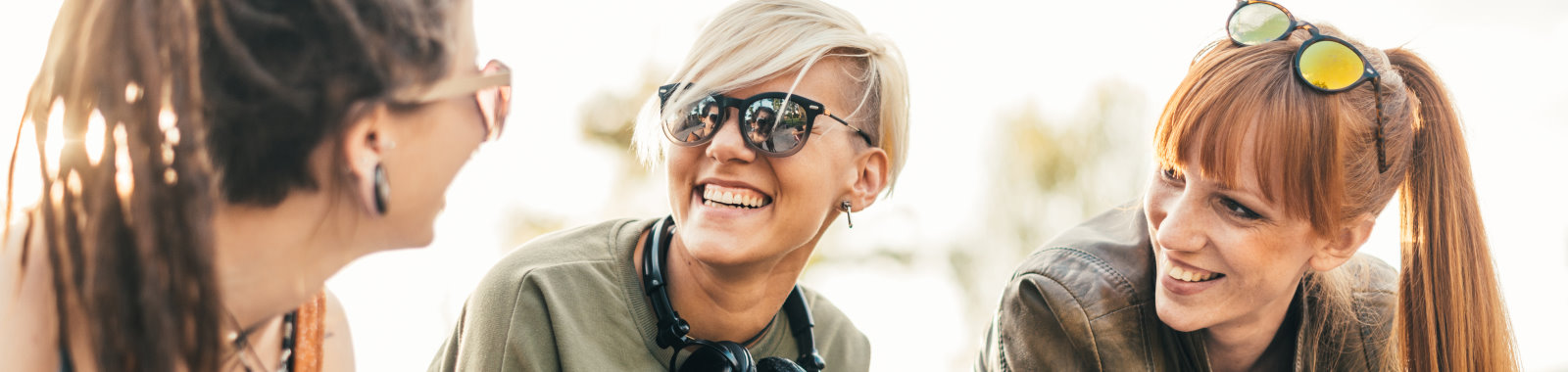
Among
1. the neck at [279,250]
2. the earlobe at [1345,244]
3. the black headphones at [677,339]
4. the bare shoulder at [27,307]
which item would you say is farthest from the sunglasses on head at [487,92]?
the earlobe at [1345,244]

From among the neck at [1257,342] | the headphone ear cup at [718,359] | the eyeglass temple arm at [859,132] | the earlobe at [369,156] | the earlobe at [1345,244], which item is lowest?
the neck at [1257,342]

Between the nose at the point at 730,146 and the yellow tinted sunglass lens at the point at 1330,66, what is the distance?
1.38 meters

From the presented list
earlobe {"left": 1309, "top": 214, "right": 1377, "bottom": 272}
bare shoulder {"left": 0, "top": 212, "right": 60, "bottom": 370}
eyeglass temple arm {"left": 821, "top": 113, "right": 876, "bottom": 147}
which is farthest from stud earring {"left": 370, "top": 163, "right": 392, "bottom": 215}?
earlobe {"left": 1309, "top": 214, "right": 1377, "bottom": 272}

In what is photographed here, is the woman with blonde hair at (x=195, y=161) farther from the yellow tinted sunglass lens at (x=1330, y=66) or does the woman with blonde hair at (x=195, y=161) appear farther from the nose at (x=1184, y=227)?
the yellow tinted sunglass lens at (x=1330, y=66)

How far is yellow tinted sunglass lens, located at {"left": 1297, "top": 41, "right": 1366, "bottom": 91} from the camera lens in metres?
2.64

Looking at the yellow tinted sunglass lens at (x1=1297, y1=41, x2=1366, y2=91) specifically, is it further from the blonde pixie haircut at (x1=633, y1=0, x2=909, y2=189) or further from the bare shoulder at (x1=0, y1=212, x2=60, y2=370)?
the bare shoulder at (x1=0, y1=212, x2=60, y2=370)

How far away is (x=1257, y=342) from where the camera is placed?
317 centimetres

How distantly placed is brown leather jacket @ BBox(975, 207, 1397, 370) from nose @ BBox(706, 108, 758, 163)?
1011 mm

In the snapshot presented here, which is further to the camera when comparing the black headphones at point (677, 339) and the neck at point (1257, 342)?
the neck at point (1257, 342)

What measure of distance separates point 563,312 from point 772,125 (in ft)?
2.24

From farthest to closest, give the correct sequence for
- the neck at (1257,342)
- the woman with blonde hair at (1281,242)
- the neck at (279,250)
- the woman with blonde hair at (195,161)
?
the neck at (1257,342), the woman with blonde hair at (1281,242), the neck at (279,250), the woman with blonde hair at (195,161)

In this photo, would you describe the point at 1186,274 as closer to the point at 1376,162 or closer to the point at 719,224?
the point at 1376,162

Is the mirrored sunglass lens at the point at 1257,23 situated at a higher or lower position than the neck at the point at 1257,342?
higher

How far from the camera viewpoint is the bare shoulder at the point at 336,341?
2232 millimetres
